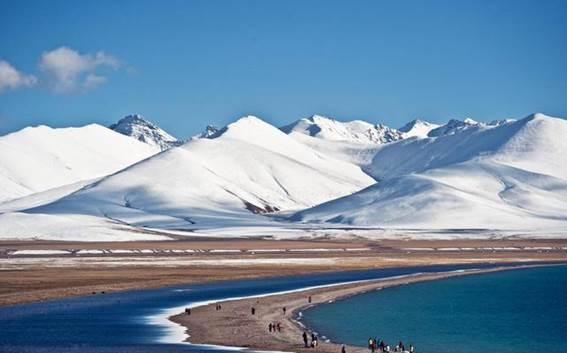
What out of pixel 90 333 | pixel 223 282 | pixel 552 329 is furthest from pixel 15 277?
pixel 552 329

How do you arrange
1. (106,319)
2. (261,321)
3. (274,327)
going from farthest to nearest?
(106,319), (261,321), (274,327)

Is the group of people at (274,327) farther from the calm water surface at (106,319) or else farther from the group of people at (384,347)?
the group of people at (384,347)

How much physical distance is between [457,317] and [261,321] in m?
16.0

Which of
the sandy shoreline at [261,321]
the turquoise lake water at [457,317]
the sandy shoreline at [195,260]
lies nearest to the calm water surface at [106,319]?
the sandy shoreline at [261,321]

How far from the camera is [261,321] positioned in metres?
74.6

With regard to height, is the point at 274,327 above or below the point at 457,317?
above

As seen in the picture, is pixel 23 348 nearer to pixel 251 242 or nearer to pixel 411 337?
A: pixel 411 337

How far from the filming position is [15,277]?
10550 cm

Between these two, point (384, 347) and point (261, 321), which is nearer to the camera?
point (384, 347)

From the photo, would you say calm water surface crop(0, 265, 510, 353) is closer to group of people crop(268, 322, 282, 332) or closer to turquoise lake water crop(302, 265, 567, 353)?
group of people crop(268, 322, 282, 332)

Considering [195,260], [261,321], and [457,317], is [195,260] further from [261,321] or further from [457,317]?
[261,321]

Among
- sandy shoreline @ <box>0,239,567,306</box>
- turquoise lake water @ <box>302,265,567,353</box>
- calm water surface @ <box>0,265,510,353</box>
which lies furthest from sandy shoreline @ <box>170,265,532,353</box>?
sandy shoreline @ <box>0,239,567,306</box>

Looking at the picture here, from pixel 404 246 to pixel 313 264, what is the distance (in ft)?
191

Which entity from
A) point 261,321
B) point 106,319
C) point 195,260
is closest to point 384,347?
point 261,321
